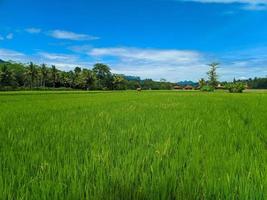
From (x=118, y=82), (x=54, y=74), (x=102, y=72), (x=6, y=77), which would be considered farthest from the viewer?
(x=102, y=72)

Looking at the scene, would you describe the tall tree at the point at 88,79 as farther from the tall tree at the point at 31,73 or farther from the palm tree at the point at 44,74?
the tall tree at the point at 31,73

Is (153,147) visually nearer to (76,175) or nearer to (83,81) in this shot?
(76,175)

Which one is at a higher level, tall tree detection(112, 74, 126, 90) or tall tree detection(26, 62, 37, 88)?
tall tree detection(26, 62, 37, 88)

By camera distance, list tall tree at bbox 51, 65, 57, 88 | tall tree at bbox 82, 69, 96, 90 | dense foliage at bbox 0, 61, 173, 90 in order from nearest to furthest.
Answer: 1. dense foliage at bbox 0, 61, 173, 90
2. tall tree at bbox 51, 65, 57, 88
3. tall tree at bbox 82, 69, 96, 90

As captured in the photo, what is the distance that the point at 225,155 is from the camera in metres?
2.55

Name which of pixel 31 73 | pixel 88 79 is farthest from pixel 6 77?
pixel 88 79

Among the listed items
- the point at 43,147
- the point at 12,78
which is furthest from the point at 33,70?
the point at 43,147

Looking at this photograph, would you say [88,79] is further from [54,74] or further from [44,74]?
[44,74]

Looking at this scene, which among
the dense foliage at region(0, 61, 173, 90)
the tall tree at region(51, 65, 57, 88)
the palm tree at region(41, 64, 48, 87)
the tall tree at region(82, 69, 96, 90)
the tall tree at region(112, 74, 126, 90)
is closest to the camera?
the dense foliage at region(0, 61, 173, 90)

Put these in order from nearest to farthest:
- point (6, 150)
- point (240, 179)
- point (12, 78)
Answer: point (240, 179) < point (6, 150) < point (12, 78)

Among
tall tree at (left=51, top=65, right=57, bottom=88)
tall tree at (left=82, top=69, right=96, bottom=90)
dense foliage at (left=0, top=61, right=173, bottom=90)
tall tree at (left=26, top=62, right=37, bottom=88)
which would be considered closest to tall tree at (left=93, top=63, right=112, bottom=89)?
dense foliage at (left=0, top=61, right=173, bottom=90)

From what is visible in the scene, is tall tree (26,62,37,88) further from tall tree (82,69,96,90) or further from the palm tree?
tall tree (82,69,96,90)

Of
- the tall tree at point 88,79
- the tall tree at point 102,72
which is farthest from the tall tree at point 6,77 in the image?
the tall tree at point 102,72

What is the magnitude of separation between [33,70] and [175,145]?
117 meters
